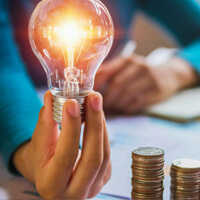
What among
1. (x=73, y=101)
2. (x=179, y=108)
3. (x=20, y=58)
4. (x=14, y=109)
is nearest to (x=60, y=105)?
(x=73, y=101)

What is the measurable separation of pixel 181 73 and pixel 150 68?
17cm

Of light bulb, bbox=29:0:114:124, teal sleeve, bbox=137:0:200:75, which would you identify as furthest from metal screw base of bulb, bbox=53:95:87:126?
teal sleeve, bbox=137:0:200:75

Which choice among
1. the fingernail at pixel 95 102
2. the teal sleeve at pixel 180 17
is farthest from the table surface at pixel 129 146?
the teal sleeve at pixel 180 17

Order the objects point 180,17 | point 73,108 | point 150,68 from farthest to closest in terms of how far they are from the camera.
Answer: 1. point 180,17
2. point 150,68
3. point 73,108

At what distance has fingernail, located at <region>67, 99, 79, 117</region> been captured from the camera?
0.35 meters

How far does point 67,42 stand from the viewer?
1.36 feet

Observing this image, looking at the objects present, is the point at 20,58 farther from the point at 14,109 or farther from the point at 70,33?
the point at 70,33

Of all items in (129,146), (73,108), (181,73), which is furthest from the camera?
(181,73)

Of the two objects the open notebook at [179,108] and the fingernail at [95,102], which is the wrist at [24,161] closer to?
the fingernail at [95,102]

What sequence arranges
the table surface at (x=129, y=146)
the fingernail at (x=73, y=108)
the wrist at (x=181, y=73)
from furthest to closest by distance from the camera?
the wrist at (x=181, y=73) → the table surface at (x=129, y=146) → the fingernail at (x=73, y=108)

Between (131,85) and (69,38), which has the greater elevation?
(69,38)

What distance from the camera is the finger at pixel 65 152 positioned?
351 mm

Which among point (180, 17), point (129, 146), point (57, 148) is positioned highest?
point (180, 17)

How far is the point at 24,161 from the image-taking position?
1.65 feet
